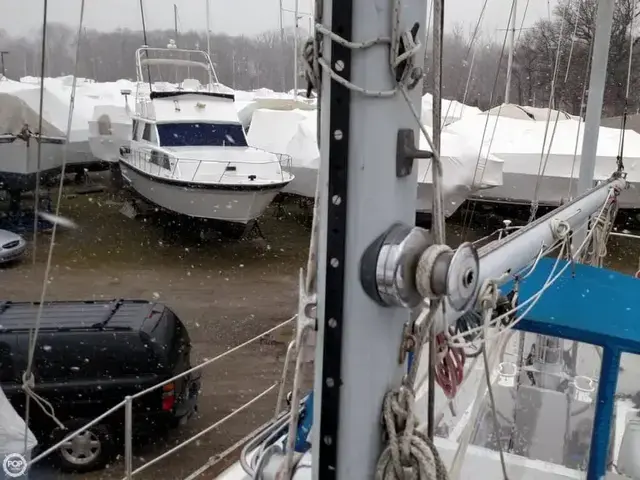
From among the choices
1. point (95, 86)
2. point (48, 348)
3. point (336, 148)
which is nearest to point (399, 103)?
point (336, 148)

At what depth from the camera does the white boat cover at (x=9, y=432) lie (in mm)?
3312

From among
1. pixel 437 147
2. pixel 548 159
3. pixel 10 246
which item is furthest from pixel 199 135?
pixel 437 147

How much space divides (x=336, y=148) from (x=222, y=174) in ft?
35.2

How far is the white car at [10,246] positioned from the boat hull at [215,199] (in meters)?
2.61

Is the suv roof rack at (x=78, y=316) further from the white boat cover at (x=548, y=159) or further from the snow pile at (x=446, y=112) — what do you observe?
the white boat cover at (x=548, y=159)

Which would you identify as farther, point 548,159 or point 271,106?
point 271,106

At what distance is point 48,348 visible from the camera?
5094mm

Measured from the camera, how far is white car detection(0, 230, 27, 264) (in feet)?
37.4

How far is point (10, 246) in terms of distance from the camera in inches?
456

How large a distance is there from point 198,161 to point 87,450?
24.6 ft

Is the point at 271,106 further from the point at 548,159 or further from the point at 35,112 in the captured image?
the point at 548,159

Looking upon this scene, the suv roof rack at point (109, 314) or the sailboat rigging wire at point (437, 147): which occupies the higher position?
the sailboat rigging wire at point (437, 147)

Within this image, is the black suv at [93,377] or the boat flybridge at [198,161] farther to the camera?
the boat flybridge at [198,161]

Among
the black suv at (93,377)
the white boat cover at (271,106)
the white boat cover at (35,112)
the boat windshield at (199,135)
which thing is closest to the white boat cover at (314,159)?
the boat windshield at (199,135)
